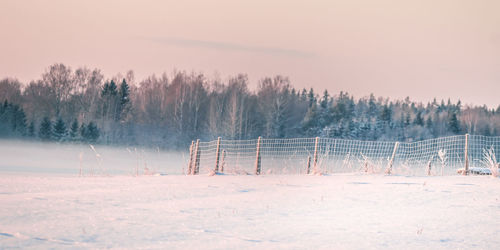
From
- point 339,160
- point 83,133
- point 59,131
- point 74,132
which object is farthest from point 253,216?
point 59,131

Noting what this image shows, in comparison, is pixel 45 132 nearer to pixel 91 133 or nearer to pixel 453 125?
pixel 91 133

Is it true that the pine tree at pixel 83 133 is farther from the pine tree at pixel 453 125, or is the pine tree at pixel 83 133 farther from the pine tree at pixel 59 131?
the pine tree at pixel 453 125

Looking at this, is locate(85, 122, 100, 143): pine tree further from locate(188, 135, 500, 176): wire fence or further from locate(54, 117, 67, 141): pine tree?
locate(188, 135, 500, 176): wire fence

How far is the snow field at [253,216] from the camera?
485 centimetres

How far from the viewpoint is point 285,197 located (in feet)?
25.9

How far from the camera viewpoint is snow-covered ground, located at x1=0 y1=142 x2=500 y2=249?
191 inches

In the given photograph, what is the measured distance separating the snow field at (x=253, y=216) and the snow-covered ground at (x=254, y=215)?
0.04 ft

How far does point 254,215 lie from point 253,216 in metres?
0.07

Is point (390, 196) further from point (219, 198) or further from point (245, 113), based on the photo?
point (245, 113)

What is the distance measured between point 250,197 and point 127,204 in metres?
2.10

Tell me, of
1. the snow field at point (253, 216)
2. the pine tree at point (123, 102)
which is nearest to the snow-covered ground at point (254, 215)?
the snow field at point (253, 216)

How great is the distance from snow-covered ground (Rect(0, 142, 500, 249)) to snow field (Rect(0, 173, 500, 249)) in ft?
0.04

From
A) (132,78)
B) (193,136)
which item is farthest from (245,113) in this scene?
(132,78)

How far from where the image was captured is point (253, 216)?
625 cm
